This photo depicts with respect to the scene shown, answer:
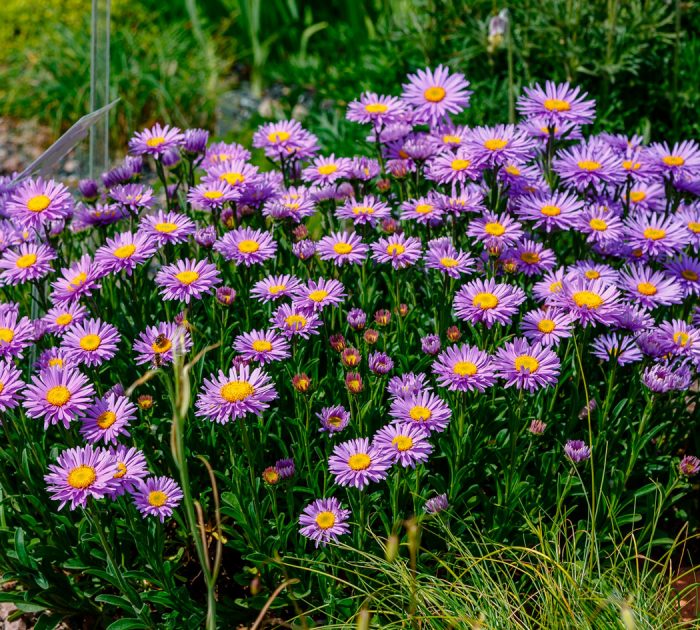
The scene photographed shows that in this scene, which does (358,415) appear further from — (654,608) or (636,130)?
(636,130)

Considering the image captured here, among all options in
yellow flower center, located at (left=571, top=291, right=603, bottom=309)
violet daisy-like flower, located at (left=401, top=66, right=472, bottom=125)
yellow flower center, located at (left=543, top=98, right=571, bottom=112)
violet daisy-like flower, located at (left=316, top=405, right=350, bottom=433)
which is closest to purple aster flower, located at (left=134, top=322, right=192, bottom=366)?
violet daisy-like flower, located at (left=316, top=405, right=350, bottom=433)

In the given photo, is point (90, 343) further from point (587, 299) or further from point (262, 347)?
point (587, 299)

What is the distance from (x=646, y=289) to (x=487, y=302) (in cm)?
57

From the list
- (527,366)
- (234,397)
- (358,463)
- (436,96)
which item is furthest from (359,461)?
(436,96)

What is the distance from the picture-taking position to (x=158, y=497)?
230 centimetres

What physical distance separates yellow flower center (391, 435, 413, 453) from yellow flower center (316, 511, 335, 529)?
26 cm

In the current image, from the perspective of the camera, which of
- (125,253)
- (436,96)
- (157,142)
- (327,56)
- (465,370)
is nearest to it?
(465,370)

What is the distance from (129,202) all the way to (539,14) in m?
2.58

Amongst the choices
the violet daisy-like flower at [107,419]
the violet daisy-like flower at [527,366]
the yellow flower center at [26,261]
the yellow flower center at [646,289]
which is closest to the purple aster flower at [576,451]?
the violet daisy-like flower at [527,366]

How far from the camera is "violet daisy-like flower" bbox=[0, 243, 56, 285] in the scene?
8.58 ft

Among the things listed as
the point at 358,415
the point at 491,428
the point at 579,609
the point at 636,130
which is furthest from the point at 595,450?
the point at 636,130

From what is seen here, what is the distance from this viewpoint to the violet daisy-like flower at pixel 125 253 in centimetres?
258

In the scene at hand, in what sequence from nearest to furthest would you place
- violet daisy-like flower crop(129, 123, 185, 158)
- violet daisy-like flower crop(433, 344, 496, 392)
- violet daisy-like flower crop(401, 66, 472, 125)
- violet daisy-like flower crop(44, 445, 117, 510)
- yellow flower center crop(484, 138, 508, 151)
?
violet daisy-like flower crop(44, 445, 117, 510) < violet daisy-like flower crop(433, 344, 496, 392) < yellow flower center crop(484, 138, 508, 151) < violet daisy-like flower crop(129, 123, 185, 158) < violet daisy-like flower crop(401, 66, 472, 125)

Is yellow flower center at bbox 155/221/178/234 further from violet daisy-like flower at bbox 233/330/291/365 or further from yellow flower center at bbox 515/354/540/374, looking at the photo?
yellow flower center at bbox 515/354/540/374
